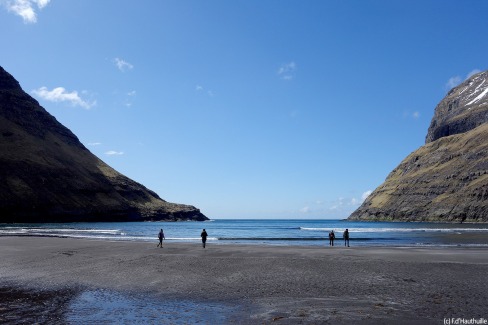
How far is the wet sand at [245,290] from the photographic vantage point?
13.0 m

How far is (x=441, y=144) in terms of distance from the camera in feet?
630

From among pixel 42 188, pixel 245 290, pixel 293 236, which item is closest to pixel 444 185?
pixel 293 236

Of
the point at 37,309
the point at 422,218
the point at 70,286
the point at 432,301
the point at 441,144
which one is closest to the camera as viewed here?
the point at 37,309

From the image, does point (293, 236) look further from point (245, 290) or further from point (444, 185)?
point (444, 185)

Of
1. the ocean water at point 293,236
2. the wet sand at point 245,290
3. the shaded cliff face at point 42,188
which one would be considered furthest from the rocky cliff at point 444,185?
the shaded cliff face at point 42,188

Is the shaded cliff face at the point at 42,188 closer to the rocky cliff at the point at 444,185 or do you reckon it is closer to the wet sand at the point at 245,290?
the rocky cliff at the point at 444,185

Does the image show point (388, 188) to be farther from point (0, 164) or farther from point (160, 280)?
point (160, 280)

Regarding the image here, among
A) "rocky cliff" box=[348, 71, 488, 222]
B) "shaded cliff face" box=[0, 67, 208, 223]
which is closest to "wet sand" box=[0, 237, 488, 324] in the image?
"rocky cliff" box=[348, 71, 488, 222]

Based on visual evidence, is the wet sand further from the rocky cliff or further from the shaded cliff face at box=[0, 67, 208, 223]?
the shaded cliff face at box=[0, 67, 208, 223]

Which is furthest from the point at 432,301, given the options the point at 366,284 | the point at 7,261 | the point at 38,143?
the point at 38,143

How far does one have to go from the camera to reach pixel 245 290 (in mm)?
17625

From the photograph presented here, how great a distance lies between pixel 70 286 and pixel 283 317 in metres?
11.4

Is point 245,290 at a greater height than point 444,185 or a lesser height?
lesser

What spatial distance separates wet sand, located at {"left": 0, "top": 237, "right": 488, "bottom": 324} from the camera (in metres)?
13.0
